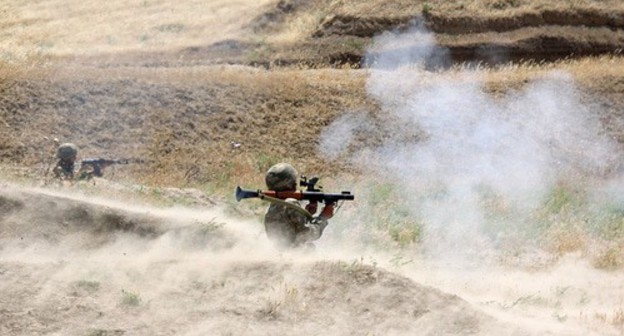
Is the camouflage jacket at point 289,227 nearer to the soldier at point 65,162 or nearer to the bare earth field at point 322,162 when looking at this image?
the bare earth field at point 322,162

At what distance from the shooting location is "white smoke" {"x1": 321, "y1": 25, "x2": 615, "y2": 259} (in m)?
18.7

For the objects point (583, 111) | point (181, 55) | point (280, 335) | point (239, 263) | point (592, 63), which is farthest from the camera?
point (181, 55)

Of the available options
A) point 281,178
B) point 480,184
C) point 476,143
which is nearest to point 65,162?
point 281,178

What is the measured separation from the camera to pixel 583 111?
1048 inches

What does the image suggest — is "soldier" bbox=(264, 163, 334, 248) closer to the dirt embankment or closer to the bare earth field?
the bare earth field

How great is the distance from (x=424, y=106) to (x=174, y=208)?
14133 mm

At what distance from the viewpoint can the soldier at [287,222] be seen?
1136 centimetres

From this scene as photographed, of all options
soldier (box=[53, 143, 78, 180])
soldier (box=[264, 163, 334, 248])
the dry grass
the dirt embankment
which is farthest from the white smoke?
the dry grass

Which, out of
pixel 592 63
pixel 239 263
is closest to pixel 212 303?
pixel 239 263

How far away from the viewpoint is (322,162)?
23344 millimetres

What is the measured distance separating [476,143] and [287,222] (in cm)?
1440

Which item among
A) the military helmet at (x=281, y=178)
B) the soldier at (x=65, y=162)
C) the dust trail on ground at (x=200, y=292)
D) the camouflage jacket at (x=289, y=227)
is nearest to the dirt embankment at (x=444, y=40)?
the soldier at (x=65, y=162)

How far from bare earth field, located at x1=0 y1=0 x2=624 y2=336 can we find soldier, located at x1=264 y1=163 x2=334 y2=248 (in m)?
0.47

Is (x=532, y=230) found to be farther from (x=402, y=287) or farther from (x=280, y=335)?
(x=280, y=335)
